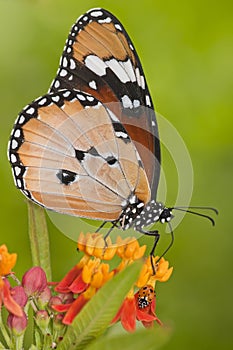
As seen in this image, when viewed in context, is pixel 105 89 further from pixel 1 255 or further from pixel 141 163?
pixel 1 255

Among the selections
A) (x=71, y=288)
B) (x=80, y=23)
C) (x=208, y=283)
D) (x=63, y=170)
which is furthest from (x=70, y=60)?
(x=208, y=283)

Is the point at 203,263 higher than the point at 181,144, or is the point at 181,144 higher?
the point at 181,144

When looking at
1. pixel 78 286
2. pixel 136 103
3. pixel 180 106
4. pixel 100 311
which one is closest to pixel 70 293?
pixel 78 286

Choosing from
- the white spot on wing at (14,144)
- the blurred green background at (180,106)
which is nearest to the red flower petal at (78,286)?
the white spot on wing at (14,144)

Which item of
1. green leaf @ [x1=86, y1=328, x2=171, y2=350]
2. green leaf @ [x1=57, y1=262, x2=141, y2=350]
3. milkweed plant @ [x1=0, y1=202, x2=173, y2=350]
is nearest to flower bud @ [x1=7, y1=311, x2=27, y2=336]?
milkweed plant @ [x1=0, y1=202, x2=173, y2=350]

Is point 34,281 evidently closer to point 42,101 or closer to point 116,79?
point 42,101

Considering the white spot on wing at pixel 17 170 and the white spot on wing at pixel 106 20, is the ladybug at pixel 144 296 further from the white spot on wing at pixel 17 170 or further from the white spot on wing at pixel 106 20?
the white spot on wing at pixel 106 20
